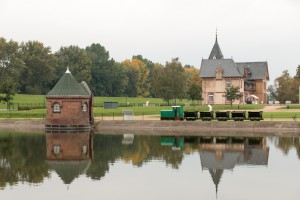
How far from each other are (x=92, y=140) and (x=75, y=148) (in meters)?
5.74

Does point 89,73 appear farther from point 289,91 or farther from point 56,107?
point 56,107

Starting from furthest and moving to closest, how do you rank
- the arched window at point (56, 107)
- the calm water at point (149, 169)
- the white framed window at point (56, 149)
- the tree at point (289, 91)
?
the tree at point (289, 91)
the arched window at point (56, 107)
the white framed window at point (56, 149)
the calm water at point (149, 169)

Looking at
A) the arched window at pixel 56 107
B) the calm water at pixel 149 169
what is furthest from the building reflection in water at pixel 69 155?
the arched window at pixel 56 107

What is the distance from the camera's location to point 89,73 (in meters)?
139

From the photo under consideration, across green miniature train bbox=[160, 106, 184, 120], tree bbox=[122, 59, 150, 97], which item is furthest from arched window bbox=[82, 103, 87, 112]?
tree bbox=[122, 59, 150, 97]

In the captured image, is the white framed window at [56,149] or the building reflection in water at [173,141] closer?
the white framed window at [56,149]

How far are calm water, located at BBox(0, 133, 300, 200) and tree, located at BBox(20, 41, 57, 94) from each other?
8602cm

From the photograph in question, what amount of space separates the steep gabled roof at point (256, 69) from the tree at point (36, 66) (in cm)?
4840

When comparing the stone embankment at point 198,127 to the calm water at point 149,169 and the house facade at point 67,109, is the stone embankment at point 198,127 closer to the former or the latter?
the house facade at point 67,109

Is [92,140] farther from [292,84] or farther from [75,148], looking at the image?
[292,84]

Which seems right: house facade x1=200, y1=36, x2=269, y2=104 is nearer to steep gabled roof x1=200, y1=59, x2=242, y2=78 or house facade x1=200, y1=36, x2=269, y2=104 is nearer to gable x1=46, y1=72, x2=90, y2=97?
steep gabled roof x1=200, y1=59, x2=242, y2=78

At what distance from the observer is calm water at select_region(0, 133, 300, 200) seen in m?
19.4

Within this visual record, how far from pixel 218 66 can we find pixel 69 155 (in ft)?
234

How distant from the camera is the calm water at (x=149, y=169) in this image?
762 inches
